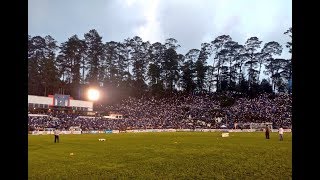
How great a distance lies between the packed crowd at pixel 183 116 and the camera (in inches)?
3017

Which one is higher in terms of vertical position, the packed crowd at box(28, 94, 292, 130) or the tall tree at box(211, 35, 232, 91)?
the tall tree at box(211, 35, 232, 91)

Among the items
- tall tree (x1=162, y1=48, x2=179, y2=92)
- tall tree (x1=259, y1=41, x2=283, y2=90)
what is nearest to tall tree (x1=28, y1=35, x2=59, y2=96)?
tall tree (x1=162, y1=48, x2=179, y2=92)

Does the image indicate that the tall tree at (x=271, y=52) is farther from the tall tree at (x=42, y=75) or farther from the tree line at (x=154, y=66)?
the tall tree at (x=42, y=75)

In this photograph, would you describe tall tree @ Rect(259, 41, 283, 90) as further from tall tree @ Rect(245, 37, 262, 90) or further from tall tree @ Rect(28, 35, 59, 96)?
tall tree @ Rect(28, 35, 59, 96)

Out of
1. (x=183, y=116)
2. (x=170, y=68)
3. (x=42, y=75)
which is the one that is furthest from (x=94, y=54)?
(x=183, y=116)

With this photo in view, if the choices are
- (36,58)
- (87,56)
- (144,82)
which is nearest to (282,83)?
(144,82)

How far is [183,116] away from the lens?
92.2 m

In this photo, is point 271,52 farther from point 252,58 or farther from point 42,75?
point 42,75

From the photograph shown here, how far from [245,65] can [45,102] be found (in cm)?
8427

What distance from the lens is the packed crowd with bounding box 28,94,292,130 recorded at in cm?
7662
